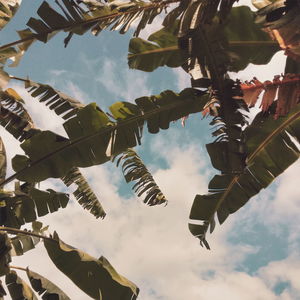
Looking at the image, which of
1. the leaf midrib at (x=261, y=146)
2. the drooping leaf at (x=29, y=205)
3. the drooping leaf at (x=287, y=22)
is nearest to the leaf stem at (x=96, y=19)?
the drooping leaf at (x=287, y=22)

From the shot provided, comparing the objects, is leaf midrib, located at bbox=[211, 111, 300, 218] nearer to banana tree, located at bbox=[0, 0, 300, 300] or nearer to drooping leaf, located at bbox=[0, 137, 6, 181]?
banana tree, located at bbox=[0, 0, 300, 300]

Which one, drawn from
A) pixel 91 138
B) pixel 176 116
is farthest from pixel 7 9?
pixel 176 116

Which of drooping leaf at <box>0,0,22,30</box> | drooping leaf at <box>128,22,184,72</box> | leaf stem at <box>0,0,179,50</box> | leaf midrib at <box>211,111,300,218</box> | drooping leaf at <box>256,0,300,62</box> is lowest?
leaf midrib at <box>211,111,300,218</box>

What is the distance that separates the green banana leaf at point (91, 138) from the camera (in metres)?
3.63

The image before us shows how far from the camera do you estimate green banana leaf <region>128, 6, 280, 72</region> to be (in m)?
3.34

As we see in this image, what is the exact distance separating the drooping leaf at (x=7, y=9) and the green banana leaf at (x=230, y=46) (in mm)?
1204

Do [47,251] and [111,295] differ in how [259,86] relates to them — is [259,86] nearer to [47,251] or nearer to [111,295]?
[111,295]

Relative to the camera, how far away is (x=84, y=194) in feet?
17.6

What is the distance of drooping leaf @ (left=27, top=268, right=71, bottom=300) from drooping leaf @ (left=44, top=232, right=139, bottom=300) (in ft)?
0.96

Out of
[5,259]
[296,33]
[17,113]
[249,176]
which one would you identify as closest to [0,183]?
[5,259]

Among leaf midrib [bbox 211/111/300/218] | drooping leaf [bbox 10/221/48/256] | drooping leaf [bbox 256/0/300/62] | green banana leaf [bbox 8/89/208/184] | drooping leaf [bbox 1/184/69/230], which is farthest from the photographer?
drooping leaf [bbox 10/221/48/256]

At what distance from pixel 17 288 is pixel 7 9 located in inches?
113

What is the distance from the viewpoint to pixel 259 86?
2.98m

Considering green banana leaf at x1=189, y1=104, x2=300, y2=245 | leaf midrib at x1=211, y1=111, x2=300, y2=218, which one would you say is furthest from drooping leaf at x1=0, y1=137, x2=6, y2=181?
leaf midrib at x1=211, y1=111, x2=300, y2=218
